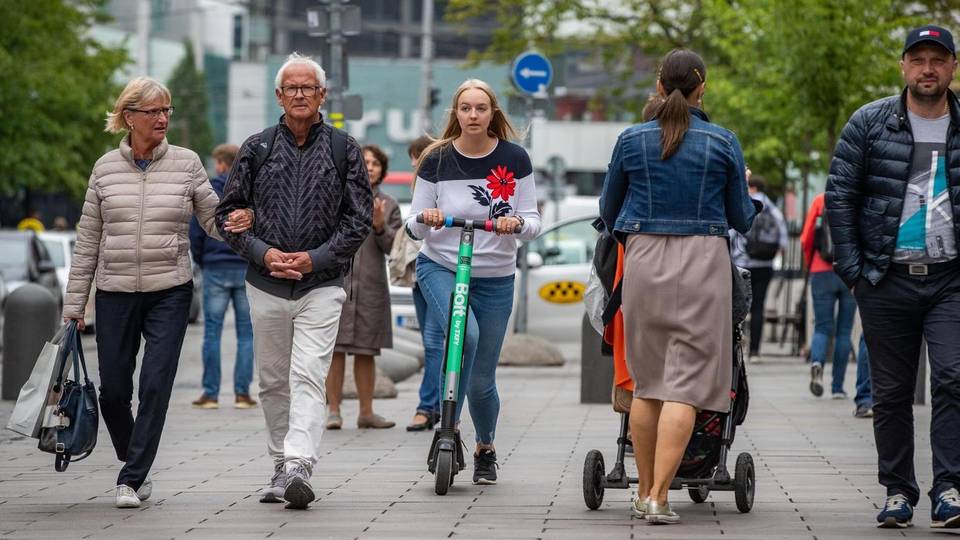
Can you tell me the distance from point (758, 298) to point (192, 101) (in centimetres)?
8305

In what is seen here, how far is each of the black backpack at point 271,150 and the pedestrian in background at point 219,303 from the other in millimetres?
5332

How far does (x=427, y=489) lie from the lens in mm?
8211

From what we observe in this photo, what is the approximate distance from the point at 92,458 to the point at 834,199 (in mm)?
4541

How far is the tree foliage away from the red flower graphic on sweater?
3121 mm

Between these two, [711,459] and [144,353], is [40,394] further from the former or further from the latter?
[711,459]

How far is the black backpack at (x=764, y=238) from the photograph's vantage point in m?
18.3

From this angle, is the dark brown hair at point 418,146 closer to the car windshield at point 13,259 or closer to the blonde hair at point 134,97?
the blonde hair at point 134,97

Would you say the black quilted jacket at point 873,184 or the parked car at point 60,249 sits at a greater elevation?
the black quilted jacket at point 873,184

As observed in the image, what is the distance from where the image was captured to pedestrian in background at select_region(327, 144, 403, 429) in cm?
1145

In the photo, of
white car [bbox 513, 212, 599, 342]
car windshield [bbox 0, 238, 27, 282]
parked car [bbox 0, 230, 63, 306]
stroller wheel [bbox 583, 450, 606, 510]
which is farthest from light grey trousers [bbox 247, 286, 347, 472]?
car windshield [bbox 0, 238, 27, 282]

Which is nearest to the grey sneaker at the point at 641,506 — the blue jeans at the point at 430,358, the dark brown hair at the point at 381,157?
the blue jeans at the point at 430,358

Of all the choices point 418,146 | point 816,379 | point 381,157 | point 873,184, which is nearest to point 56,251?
point 816,379

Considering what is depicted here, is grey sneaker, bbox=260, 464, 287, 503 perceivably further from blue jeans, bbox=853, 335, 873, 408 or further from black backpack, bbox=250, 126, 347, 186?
blue jeans, bbox=853, 335, 873, 408

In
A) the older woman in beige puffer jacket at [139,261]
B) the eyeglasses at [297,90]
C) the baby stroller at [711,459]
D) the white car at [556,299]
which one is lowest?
the white car at [556,299]
